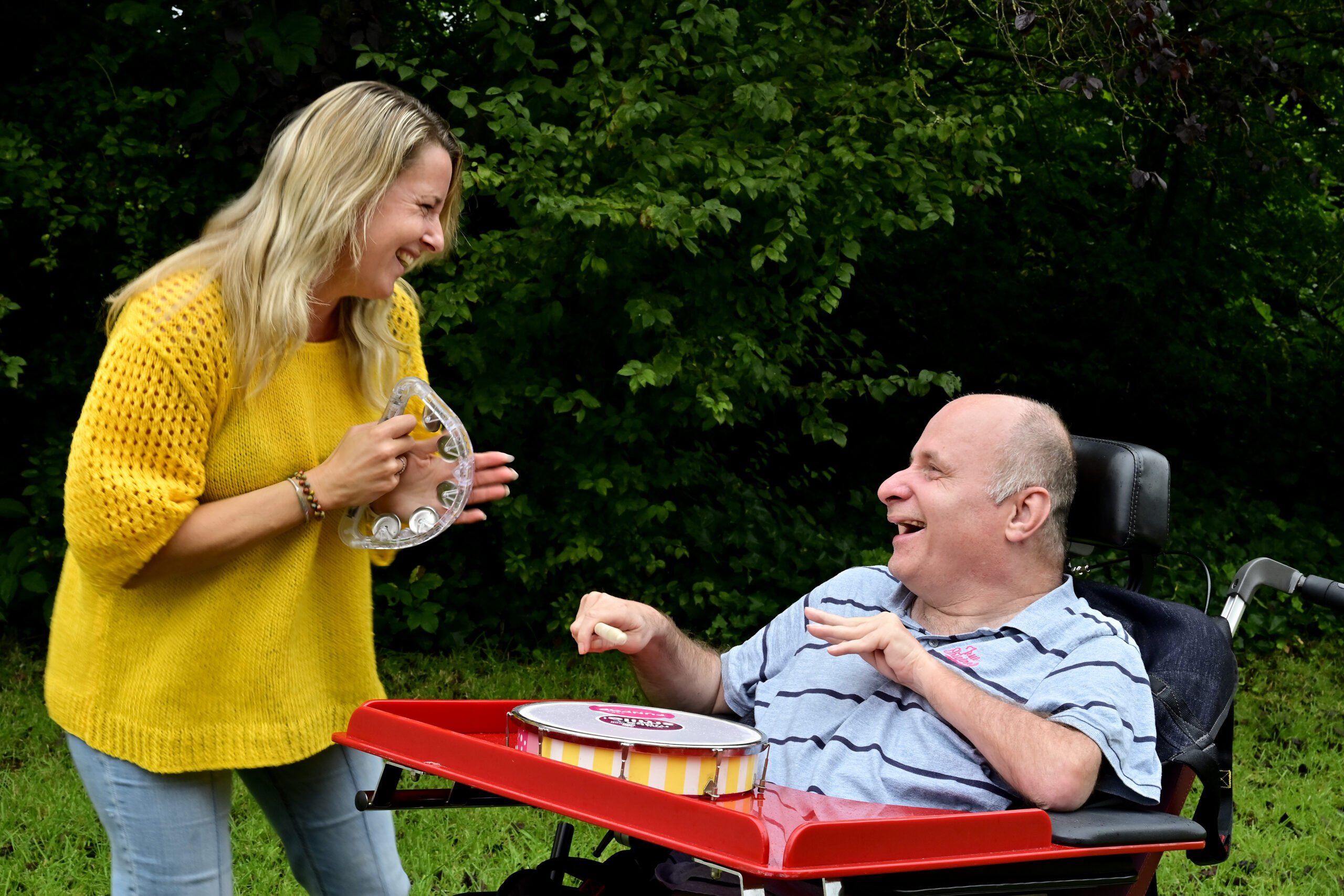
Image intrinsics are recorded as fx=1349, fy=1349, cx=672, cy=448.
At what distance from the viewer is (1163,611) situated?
2396 mm

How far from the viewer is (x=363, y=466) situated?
6.74ft

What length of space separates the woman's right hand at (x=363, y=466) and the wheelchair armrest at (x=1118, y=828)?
1.09m

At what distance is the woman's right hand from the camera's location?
205 cm

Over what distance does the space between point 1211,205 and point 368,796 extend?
7743mm

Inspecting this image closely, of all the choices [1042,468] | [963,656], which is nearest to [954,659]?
[963,656]

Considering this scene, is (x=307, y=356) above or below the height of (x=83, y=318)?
above

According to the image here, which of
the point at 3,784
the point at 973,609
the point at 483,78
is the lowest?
the point at 3,784

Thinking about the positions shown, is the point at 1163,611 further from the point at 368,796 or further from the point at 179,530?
the point at 179,530

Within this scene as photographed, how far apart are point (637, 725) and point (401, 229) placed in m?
0.86

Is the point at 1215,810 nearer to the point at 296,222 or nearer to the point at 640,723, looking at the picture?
the point at 640,723

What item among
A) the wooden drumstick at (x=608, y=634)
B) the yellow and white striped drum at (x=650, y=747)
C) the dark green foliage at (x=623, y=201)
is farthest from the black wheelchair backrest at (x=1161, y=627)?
the dark green foliage at (x=623, y=201)

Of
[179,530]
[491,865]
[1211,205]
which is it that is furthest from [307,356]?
[1211,205]

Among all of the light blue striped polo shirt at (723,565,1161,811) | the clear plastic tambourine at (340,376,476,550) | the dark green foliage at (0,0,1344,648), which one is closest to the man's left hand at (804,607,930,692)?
the light blue striped polo shirt at (723,565,1161,811)

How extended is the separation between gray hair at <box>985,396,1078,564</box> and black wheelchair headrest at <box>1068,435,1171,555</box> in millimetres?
55
